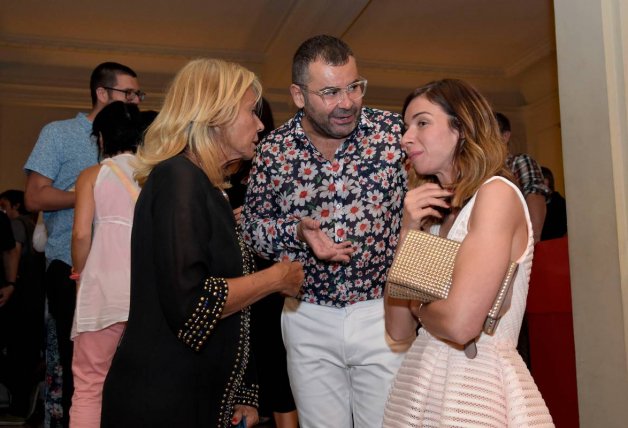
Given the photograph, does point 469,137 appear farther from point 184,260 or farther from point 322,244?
point 184,260

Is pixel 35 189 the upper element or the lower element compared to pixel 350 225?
upper

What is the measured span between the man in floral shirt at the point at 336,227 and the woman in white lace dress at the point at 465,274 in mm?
480

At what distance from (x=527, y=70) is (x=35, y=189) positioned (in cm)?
812

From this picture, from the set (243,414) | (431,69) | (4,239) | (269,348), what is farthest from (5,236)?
(431,69)

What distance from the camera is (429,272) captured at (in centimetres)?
180

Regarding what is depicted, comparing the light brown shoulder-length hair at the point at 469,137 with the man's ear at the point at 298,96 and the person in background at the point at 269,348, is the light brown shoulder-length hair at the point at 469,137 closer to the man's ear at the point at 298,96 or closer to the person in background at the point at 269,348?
the man's ear at the point at 298,96

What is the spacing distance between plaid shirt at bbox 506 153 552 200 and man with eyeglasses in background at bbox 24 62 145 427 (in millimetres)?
2116

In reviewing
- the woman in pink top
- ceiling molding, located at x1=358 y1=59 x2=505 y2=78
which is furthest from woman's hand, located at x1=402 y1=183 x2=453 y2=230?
ceiling molding, located at x1=358 y1=59 x2=505 y2=78

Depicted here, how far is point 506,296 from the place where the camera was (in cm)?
180

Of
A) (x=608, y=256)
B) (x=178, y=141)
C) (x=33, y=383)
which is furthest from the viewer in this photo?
(x=33, y=383)

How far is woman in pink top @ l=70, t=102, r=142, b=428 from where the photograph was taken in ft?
9.48

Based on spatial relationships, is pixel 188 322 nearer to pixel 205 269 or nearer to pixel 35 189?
pixel 205 269

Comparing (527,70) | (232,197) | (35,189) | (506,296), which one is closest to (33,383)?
(35,189)

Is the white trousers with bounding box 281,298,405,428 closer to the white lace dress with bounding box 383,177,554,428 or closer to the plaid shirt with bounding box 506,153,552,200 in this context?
the white lace dress with bounding box 383,177,554,428
